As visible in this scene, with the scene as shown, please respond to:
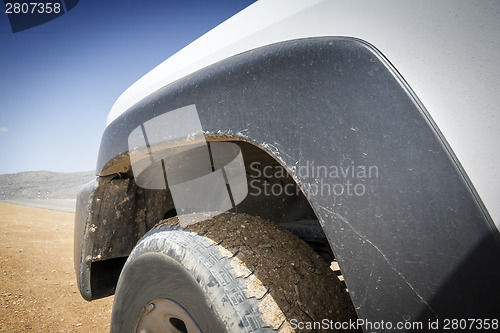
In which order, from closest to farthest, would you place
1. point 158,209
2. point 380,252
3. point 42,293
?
point 380,252 → point 158,209 → point 42,293

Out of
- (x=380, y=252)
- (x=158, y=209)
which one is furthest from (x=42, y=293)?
(x=380, y=252)

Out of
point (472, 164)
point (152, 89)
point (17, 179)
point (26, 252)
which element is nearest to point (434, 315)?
point (472, 164)

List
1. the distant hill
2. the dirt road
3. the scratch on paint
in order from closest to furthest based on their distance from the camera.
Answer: the scratch on paint, the dirt road, the distant hill

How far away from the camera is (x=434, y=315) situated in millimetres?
459

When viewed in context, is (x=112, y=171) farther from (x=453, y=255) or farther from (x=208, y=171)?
(x=453, y=255)

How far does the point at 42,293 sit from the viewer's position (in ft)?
9.31

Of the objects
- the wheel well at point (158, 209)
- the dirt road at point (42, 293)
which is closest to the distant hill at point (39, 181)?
the dirt road at point (42, 293)

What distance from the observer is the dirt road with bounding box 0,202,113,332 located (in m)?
2.31

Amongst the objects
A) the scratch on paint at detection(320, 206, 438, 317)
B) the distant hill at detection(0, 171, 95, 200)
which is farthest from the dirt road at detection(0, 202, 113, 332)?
the distant hill at detection(0, 171, 95, 200)

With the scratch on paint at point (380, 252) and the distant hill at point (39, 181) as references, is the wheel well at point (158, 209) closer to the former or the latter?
the scratch on paint at point (380, 252)

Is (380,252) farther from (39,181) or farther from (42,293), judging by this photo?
(39,181)

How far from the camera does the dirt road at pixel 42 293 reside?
7.59 feet

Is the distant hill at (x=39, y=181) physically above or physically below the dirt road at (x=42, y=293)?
above

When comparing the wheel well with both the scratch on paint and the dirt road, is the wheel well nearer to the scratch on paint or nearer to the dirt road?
the scratch on paint
